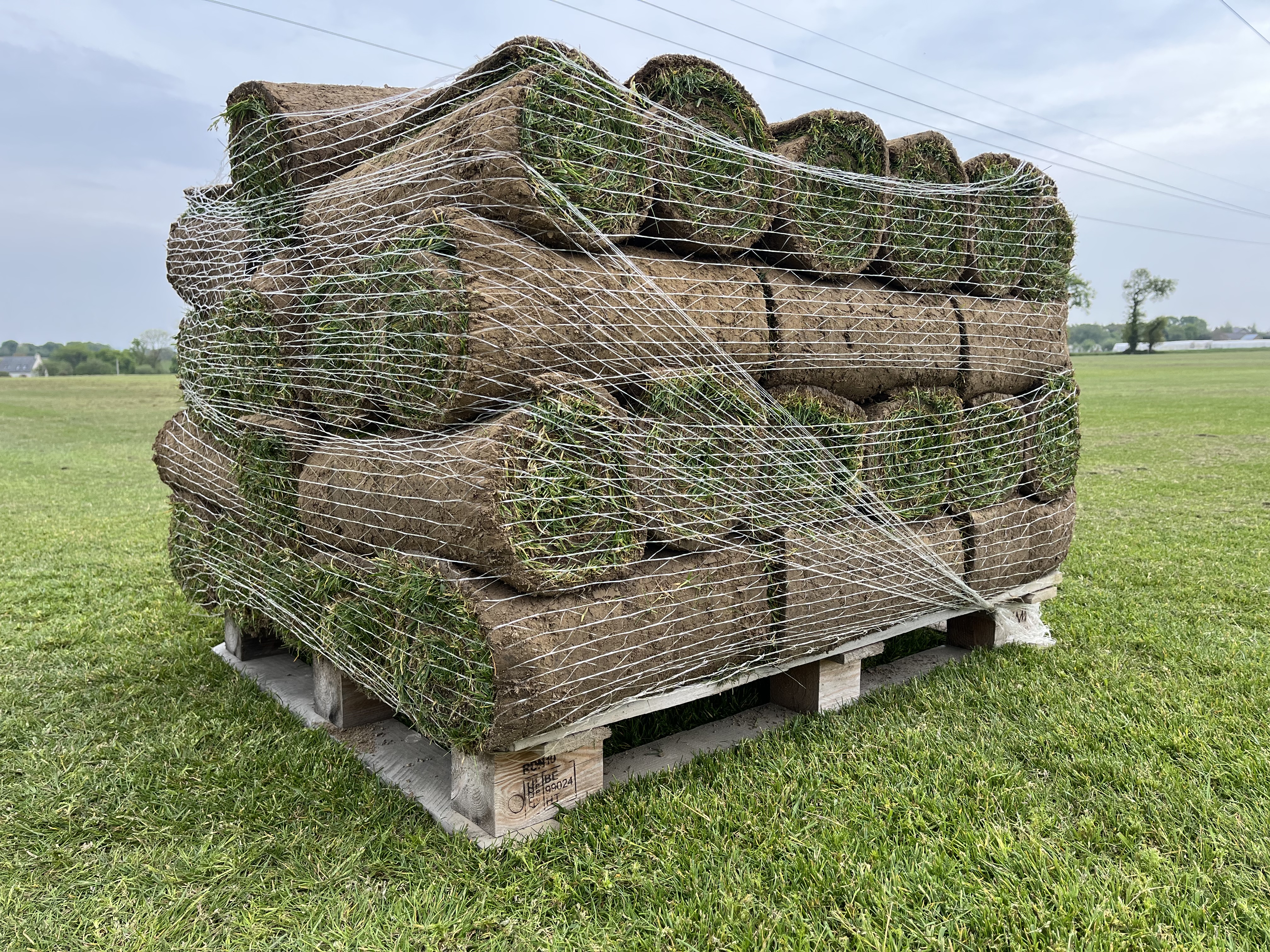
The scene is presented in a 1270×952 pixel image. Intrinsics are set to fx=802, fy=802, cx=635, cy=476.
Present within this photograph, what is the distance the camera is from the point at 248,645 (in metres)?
4.38

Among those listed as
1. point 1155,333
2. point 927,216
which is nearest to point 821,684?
point 927,216

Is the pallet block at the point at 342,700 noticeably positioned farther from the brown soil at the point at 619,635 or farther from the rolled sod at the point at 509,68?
the rolled sod at the point at 509,68

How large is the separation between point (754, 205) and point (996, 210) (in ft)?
5.74

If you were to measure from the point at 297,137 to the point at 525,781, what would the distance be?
279 cm

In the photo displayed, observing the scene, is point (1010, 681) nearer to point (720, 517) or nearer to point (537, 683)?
point (720, 517)

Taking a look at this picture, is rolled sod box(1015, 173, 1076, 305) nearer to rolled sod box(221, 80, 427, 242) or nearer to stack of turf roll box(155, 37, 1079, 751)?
stack of turf roll box(155, 37, 1079, 751)

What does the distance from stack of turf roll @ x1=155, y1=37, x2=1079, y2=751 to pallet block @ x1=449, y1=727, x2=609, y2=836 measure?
4.3 inches

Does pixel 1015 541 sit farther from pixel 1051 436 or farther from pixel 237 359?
pixel 237 359

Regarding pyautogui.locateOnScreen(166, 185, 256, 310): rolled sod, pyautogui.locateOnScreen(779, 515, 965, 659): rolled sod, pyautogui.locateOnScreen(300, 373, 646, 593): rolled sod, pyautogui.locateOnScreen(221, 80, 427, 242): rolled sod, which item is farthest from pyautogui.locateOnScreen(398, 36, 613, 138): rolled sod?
pyautogui.locateOnScreen(779, 515, 965, 659): rolled sod

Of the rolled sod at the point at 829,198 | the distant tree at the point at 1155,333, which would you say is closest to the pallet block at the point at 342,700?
the rolled sod at the point at 829,198

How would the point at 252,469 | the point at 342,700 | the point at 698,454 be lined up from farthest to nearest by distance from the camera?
the point at 252,469 → the point at 342,700 → the point at 698,454

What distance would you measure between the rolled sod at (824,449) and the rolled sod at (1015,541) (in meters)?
0.99

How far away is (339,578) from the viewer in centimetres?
311

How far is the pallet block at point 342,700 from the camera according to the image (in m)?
3.45
